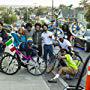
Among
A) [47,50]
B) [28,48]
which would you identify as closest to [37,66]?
[28,48]

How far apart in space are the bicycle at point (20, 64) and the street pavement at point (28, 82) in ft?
0.59

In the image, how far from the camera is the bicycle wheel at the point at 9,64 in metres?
12.8

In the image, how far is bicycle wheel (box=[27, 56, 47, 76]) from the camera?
12844 mm

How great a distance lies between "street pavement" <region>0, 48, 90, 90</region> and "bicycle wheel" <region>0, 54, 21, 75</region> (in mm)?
168

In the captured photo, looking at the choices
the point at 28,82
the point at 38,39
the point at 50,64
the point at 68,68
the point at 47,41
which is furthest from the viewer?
the point at 38,39

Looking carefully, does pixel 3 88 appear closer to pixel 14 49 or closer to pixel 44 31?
pixel 14 49

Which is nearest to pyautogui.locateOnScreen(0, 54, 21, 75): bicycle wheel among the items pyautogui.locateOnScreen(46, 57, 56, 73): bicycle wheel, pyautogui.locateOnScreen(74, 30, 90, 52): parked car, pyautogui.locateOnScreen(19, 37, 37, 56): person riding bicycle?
pyautogui.locateOnScreen(19, 37, 37, 56): person riding bicycle

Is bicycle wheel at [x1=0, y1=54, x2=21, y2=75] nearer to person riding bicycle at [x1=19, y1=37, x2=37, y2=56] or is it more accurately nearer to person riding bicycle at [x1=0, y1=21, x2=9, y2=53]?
person riding bicycle at [x1=19, y1=37, x2=37, y2=56]

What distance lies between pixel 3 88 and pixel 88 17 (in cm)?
5946

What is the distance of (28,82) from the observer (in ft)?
37.8

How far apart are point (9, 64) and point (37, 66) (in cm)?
90

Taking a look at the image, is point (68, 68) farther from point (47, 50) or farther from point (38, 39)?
Answer: point (38, 39)

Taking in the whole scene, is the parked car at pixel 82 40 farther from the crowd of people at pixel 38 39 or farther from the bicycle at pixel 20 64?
the bicycle at pixel 20 64

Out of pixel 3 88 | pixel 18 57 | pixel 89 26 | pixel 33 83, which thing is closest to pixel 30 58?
pixel 18 57
